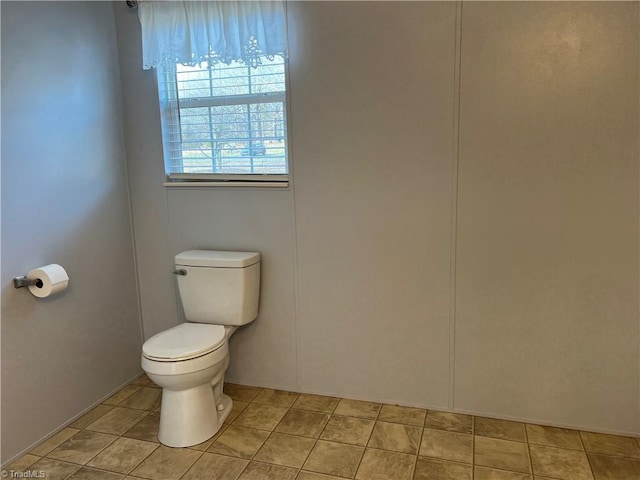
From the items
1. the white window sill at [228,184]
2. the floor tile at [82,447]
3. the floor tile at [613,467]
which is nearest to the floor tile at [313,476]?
the floor tile at [82,447]

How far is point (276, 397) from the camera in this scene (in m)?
2.72

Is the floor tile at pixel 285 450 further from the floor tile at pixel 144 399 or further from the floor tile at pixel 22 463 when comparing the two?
the floor tile at pixel 22 463

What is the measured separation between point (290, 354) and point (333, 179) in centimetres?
100

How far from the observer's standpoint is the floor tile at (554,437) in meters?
2.21

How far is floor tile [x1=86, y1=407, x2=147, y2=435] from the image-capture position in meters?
2.45

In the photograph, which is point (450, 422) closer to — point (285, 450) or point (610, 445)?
point (610, 445)

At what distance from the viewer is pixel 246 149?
263 cm

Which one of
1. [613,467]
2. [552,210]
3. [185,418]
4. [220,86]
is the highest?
[220,86]

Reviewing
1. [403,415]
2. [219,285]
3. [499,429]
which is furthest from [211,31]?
[499,429]

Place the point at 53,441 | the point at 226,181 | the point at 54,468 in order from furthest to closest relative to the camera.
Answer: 1. the point at 226,181
2. the point at 53,441
3. the point at 54,468

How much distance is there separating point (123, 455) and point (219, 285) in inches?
34.8

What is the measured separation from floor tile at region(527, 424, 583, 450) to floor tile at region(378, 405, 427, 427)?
500 millimetres

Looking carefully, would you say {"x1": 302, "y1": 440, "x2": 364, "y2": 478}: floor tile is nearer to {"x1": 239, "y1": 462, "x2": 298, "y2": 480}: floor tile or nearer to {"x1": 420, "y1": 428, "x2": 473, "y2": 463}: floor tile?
{"x1": 239, "y1": 462, "x2": 298, "y2": 480}: floor tile

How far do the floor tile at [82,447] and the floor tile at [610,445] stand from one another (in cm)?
219
